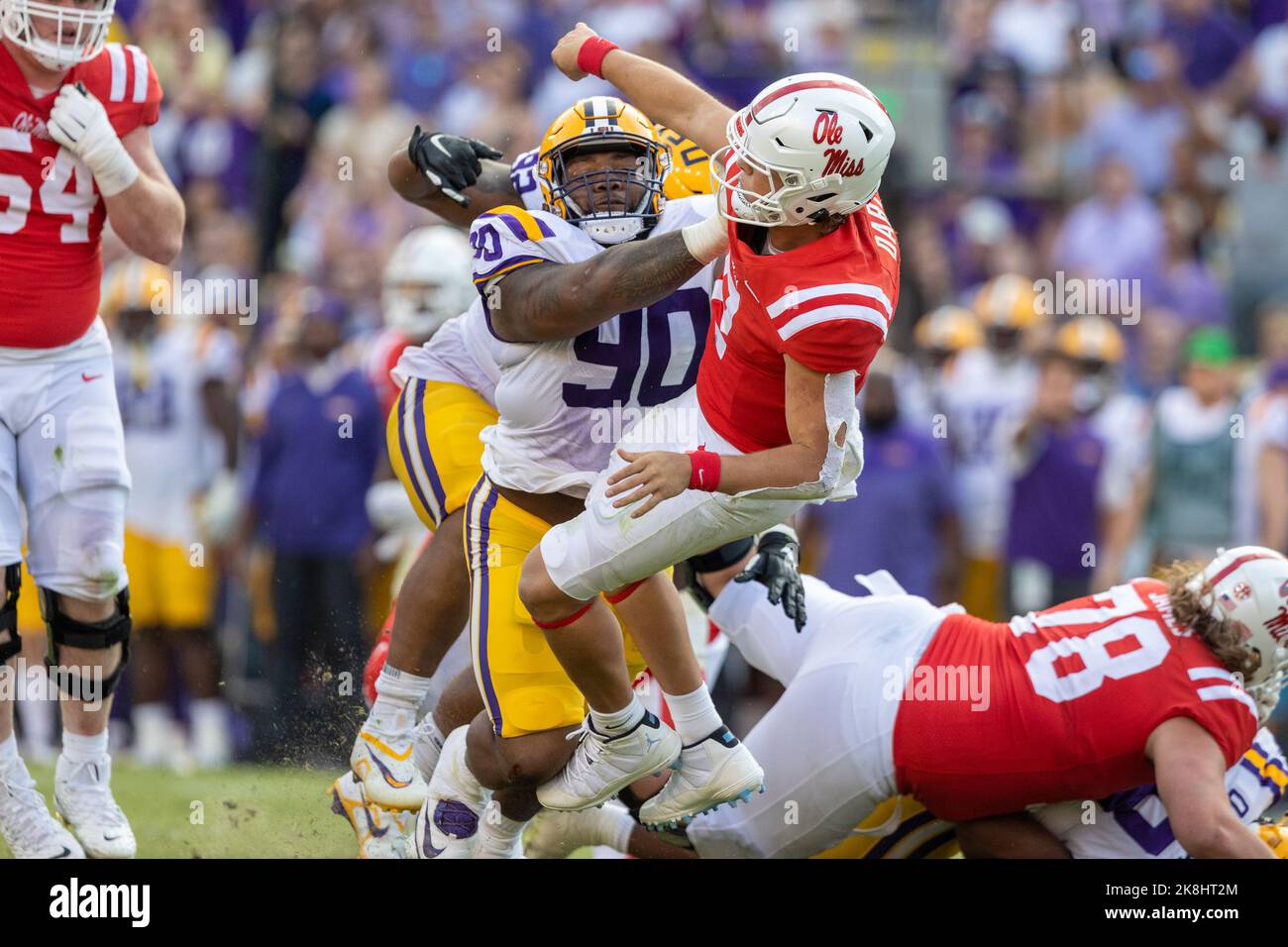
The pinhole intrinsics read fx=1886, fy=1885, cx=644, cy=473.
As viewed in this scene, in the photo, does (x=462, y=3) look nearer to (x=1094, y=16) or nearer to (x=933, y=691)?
(x=1094, y=16)

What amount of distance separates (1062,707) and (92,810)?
8.64ft

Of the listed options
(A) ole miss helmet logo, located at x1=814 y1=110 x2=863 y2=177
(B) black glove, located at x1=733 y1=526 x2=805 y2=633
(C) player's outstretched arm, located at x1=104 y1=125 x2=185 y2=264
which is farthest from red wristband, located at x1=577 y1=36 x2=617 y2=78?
(B) black glove, located at x1=733 y1=526 x2=805 y2=633

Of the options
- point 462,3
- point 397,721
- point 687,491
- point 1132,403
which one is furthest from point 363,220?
point 687,491

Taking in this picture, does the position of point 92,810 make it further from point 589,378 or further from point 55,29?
point 55,29

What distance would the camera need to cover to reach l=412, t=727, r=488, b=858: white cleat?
5277mm

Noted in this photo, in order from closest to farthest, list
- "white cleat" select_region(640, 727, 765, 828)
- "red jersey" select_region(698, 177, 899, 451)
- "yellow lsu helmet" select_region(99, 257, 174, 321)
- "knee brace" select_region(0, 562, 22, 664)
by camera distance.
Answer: "red jersey" select_region(698, 177, 899, 451) → "white cleat" select_region(640, 727, 765, 828) → "knee brace" select_region(0, 562, 22, 664) → "yellow lsu helmet" select_region(99, 257, 174, 321)

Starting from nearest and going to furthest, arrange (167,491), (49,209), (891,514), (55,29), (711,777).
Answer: (711,777)
(55,29)
(49,209)
(891,514)
(167,491)

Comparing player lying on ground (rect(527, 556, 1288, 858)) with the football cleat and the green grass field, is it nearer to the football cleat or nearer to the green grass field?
the football cleat

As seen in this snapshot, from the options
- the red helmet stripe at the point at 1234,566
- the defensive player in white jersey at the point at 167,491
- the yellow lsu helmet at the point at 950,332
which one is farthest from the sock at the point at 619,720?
the yellow lsu helmet at the point at 950,332

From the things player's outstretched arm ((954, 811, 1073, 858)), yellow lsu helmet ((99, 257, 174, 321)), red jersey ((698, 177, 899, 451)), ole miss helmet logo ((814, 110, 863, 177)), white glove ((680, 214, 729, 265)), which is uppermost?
ole miss helmet logo ((814, 110, 863, 177))

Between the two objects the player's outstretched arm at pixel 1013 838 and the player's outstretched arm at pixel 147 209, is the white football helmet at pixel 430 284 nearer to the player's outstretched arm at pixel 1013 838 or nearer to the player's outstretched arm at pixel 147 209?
the player's outstretched arm at pixel 147 209

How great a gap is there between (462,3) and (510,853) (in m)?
7.79

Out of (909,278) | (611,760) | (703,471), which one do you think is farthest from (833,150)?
(909,278)

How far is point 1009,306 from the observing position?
9.81 m
